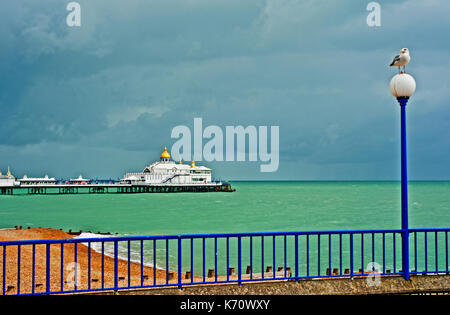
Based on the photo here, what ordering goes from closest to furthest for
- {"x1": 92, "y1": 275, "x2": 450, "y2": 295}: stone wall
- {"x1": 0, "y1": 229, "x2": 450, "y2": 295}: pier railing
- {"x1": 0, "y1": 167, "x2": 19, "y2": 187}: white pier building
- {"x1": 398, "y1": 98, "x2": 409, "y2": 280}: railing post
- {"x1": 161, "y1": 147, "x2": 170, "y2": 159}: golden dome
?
{"x1": 92, "y1": 275, "x2": 450, "y2": 295}: stone wall < {"x1": 398, "y1": 98, "x2": 409, "y2": 280}: railing post < {"x1": 0, "y1": 229, "x2": 450, "y2": 295}: pier railing < {"x1": 0, "y1": 167, "x2": 19, "y2": 187}: white pier building < {"x1": 161, "y1": 147, "x2": 170, "y2": 159}: golden dome

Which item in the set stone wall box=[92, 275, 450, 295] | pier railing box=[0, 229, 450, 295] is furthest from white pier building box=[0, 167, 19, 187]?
stone wall box=[92, 275, 450, 295]

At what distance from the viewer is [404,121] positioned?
7.40 meters

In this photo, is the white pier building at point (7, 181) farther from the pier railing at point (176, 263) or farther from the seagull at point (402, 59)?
the seagull at point (402, 59)

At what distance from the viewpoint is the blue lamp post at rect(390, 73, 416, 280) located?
7.36m

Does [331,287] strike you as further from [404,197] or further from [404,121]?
[404,121]

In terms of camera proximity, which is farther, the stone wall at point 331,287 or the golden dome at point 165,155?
the golden dome at point 165,155

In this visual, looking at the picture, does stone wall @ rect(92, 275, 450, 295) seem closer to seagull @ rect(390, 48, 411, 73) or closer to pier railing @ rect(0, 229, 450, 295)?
pier railing @ rect(0, 229, 450, 295)

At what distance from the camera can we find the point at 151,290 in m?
6.68

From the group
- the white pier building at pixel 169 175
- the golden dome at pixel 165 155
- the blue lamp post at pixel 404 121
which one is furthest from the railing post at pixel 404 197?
the golden dome at pixel 165 155

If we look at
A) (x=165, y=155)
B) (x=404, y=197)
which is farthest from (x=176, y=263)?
(x=165, y=155)

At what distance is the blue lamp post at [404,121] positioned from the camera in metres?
7.36

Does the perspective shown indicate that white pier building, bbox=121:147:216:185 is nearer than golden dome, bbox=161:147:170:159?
Yes
